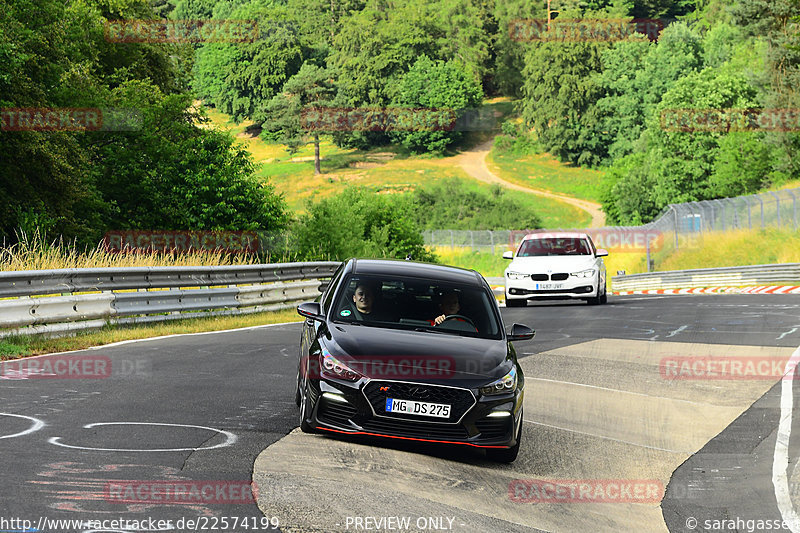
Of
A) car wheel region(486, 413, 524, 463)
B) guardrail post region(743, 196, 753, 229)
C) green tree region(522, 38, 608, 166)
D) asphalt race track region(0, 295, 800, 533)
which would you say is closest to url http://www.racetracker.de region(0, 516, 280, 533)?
asphalt race track region(0, 295, 800, 533)

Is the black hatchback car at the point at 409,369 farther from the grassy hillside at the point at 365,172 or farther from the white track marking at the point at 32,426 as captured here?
the grassy hillside at the point at 365,172

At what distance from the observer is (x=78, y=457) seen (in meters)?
6.86

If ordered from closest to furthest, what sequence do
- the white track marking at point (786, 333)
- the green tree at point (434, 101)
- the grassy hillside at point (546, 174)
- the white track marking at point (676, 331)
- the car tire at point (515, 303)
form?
the white track marking at point (786, 333) < the white track marking at point (676, 331) < the car tire at point (515, 303) < the grassy hillside at point (546, 174) < the green tree at point (434, 101)

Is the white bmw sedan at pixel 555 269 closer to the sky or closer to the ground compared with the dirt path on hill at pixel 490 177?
closer to the sky

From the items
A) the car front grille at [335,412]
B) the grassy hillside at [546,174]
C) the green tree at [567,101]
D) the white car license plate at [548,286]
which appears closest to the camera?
the car front grille at [335,412]

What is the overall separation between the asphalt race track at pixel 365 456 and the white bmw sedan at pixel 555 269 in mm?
10250

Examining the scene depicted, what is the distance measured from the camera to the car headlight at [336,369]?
776cm

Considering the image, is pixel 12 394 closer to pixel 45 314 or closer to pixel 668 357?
pixel 45 314

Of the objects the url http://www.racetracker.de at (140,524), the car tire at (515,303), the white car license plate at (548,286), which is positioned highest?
the url http://www.racetracker.de at (140,524)

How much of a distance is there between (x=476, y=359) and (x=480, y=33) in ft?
554

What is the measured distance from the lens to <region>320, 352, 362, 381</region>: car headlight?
25.5 ft

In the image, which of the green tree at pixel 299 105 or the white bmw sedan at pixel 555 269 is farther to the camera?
the green tree at pixel 299 105

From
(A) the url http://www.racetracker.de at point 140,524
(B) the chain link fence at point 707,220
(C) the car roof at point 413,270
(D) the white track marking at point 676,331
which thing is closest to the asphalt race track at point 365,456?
(A) the url http://www.racetracker.de at point 140,524

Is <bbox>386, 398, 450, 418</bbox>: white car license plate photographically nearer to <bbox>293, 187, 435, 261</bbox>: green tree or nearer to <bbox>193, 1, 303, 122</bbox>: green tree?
<bbox>293, 187, 435, 261</bbox>: green tree
